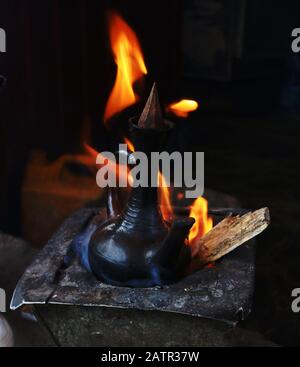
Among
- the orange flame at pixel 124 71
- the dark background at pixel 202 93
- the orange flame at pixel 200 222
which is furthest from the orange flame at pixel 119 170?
the dark background at pixel 202 93

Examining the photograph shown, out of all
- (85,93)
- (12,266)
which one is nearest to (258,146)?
(85,93)

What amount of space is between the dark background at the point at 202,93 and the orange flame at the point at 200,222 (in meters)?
1.02

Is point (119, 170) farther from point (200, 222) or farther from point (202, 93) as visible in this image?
point (202, 93)

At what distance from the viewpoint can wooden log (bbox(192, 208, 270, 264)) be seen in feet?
6.94

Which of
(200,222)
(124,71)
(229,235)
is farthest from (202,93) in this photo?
(229,235)

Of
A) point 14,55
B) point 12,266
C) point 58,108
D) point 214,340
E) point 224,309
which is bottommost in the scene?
point 12,266

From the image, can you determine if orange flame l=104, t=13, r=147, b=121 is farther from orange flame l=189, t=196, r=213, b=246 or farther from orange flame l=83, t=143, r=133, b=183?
orange flame l=189, t=196, r=213, b=246

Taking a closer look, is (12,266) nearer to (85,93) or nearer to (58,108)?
(58,108)

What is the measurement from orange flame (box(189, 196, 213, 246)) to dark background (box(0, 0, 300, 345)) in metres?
1.02

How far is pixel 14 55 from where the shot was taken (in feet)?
12.0

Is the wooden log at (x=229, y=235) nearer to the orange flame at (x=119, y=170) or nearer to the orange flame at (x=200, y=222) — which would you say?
the orange flame at (x=200, y=222)

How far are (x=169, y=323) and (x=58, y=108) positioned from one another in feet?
8.94

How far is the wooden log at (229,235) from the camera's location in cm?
212

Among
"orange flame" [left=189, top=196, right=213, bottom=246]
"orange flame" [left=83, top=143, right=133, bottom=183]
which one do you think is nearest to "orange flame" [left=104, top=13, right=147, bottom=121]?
"orange flame" [left=83, top=143, right=133, bottom=183]
